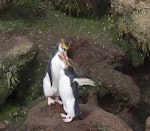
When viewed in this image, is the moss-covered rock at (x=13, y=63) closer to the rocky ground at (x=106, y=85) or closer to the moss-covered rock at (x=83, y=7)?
the rocky ground at (x=106, y=85)

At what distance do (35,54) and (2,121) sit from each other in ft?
3.70

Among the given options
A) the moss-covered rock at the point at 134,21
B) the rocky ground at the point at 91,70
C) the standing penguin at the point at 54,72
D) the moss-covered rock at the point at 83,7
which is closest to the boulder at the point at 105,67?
the rocky ground at the point at 91,70

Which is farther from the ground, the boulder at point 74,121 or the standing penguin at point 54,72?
the standing penguin at point 54,72

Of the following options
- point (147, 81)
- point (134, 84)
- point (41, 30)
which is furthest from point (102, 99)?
point (41, 30)

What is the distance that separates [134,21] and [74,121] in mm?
2803

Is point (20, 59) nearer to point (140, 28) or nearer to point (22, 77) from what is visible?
point (22, 77)

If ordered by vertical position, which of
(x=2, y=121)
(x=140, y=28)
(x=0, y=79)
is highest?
(x=140, y=28)

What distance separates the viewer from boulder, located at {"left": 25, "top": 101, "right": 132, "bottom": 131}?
6000 mm

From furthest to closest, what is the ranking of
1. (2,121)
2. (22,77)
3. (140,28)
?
(140,28) → (22,77) → (2,121)

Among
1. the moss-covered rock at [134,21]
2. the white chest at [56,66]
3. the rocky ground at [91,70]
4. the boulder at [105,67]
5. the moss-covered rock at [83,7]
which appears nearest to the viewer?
the white chest at [56,66]

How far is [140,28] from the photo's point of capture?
8.15 m

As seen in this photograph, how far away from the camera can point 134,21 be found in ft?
27.1

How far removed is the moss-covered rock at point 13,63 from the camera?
7191 mm

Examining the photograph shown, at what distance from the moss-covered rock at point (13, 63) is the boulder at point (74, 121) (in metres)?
0.90
